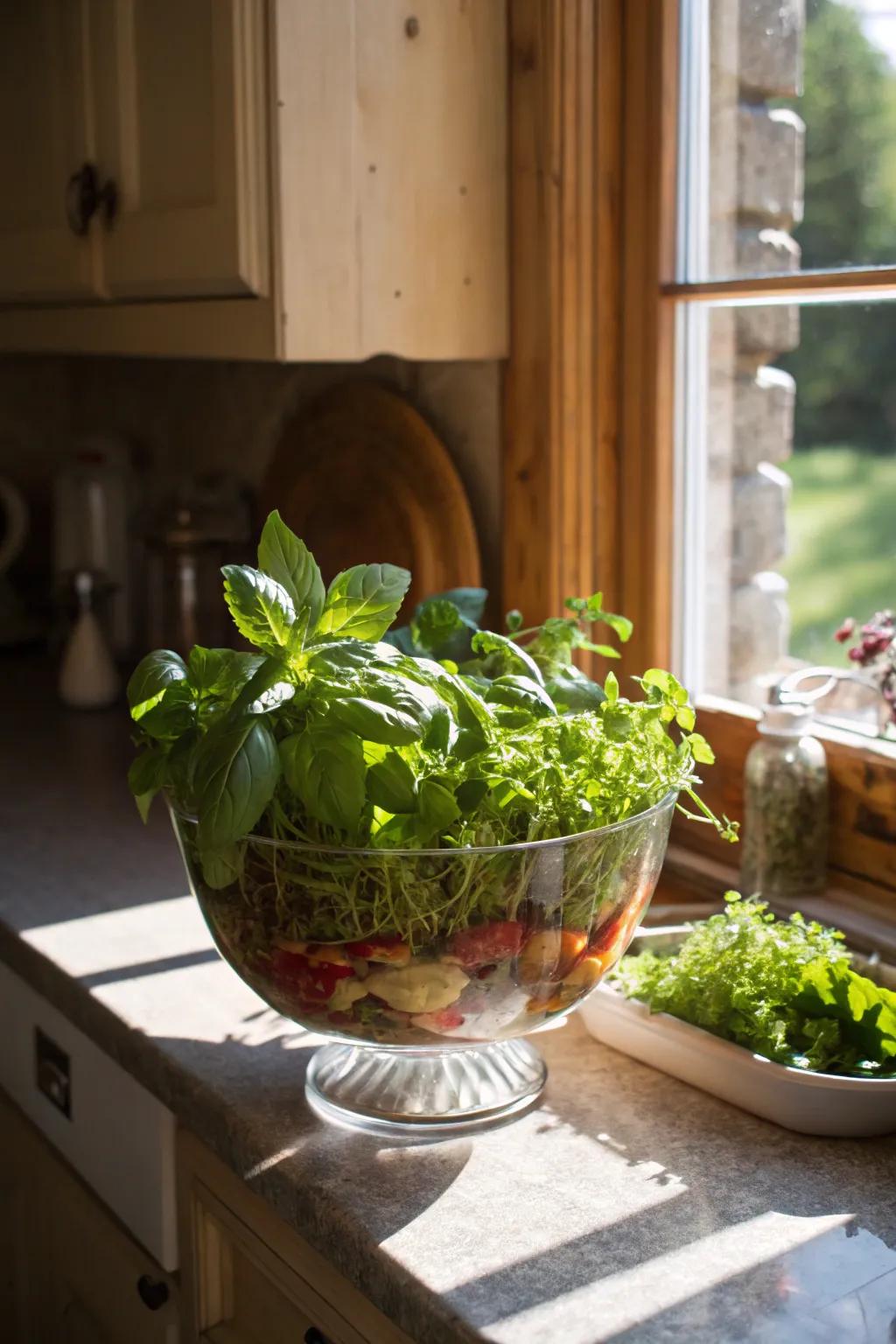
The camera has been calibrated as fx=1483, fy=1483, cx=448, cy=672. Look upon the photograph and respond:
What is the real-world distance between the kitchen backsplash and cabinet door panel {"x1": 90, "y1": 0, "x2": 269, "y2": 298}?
11.9 inches

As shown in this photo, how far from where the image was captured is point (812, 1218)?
34.5 inches

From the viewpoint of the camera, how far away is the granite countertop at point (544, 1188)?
0.79 m

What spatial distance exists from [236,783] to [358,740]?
74mm

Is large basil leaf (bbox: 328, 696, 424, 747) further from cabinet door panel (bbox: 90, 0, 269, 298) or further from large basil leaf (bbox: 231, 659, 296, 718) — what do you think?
cabinet door panel (bbox: 90, 0, 269, 298)

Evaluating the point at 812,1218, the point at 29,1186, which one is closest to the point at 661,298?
the point at 812,1218

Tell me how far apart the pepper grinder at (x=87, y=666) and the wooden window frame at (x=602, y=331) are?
840 millimetres


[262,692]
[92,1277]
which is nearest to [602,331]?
[262,692]

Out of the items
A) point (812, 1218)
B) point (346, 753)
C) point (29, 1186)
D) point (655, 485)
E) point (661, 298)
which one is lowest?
point (29, 1186)

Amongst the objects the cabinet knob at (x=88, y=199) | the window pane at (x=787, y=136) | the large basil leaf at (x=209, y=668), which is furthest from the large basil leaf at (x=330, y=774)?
the cabinet knob at (x=88, y=199)

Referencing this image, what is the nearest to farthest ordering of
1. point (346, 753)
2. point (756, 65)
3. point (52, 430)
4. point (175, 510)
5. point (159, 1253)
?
point (346, 753), point (159, 1253), point (756, 65), point (175, 510), point (52, 430)

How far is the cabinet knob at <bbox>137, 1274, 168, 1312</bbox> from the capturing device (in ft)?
3.77

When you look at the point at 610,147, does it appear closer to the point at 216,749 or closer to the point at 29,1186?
the point at 216,749

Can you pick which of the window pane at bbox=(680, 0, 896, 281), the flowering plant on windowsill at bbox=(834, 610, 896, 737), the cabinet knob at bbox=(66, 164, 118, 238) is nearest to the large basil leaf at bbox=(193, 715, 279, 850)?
the flowering plant on windowsill at bbox=(834, 610, 896, 737)

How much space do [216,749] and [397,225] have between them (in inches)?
30.1
